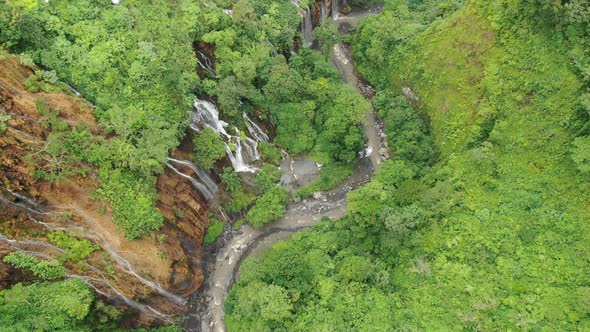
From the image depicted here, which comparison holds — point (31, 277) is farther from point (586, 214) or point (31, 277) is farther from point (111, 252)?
point (586, 214)

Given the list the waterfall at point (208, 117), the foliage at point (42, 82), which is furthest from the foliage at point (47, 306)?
the waterfall at point (208, 117)

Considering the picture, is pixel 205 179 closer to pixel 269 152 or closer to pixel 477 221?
pixel 269 152

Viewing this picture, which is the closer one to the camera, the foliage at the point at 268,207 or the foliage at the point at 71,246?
the foliage at the point at 71,246

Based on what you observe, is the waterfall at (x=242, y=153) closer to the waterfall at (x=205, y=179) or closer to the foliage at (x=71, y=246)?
the waterfall at (x=205, y=179)

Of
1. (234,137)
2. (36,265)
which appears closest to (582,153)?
(234,137)

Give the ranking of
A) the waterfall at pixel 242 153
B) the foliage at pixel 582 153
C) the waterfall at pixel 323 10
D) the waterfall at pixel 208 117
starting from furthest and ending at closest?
the waterfall at pixel 323 10 → the waterfall at pixel 242 153 → the waterfall at pixel 208 117 → the foliage at pixel 582 153

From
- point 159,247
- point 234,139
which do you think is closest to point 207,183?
point 234,139
